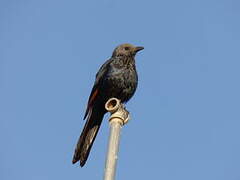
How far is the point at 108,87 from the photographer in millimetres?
6820

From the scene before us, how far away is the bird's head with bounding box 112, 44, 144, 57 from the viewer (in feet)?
24.2

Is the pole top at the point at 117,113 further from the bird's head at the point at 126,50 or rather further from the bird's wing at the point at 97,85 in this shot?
the bird's head at the point at 126,50

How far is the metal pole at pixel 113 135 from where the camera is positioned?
3.46 m

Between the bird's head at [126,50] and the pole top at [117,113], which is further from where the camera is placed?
the bird's head at [126,50]

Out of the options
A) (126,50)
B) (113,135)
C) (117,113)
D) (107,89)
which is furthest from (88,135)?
(113,135)

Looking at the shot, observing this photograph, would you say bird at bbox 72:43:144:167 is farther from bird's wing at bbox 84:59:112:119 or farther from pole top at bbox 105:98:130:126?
pole top at bbox 105:98:130:126

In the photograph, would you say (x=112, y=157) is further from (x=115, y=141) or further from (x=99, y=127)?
(x=99, y=127)

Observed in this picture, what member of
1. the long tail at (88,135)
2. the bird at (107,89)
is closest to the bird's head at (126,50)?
the bird at (107,89)

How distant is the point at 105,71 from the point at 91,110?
1.93 ft

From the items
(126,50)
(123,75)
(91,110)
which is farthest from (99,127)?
(126,50)

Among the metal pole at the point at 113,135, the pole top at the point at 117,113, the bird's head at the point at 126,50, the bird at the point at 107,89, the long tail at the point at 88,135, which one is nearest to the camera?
the metal pole at the point at 113,135

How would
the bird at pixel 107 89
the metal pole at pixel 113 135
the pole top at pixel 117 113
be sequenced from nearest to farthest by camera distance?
the metal pole at pixel 113 135
the pole top at pixel 117 113
the bird at pixel 107 89

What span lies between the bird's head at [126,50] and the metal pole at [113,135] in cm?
314

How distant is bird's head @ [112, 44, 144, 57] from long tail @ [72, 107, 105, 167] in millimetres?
964
